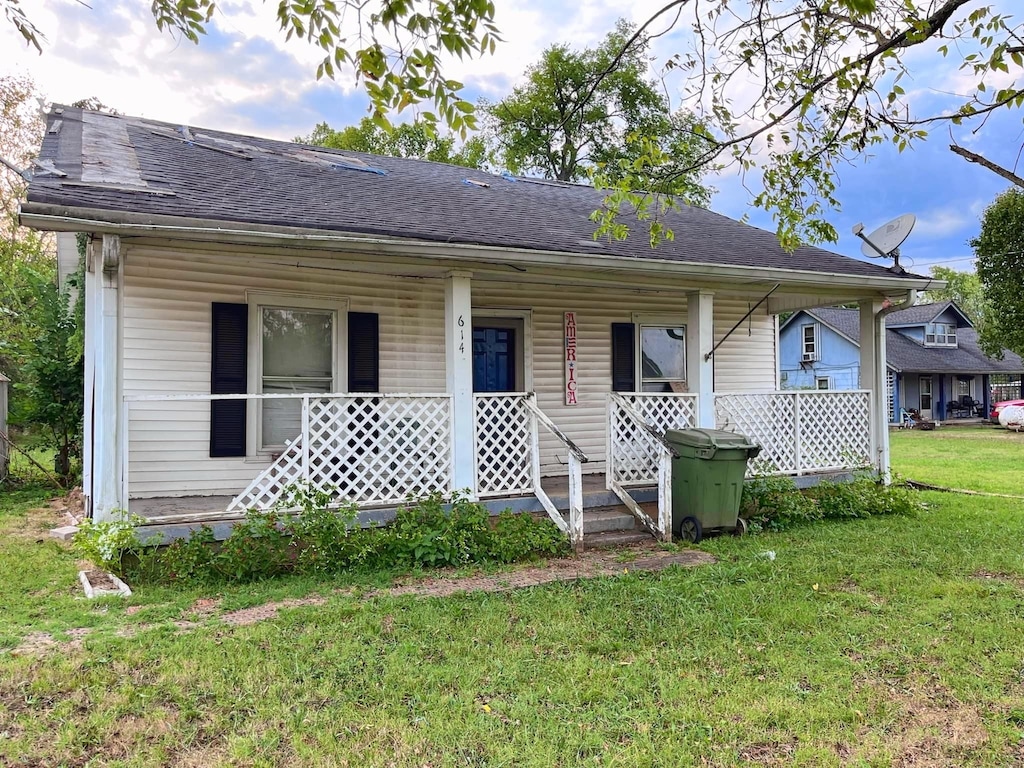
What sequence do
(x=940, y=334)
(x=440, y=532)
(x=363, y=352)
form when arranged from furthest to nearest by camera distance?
1. (x=940, y=334)
2. (x=363, y=352)
3. (x=440, y=532)

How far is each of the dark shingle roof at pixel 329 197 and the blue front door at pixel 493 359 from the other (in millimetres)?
1509

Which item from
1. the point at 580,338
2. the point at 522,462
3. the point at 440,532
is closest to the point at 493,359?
the point at 580,338

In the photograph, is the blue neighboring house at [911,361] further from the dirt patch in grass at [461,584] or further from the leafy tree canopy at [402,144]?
the dirt patch in grass at [461,584]

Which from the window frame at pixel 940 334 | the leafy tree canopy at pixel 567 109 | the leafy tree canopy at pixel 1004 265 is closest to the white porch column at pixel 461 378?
the leafy tree canopy at pixel 567 109

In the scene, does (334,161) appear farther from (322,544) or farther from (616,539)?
(616,539)

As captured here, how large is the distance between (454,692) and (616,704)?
826 millimetres

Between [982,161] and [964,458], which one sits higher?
[982,161]

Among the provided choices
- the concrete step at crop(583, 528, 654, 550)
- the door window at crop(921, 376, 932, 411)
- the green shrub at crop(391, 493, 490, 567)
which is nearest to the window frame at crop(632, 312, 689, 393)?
the concrete step at crop(583, 528, 654, 550)

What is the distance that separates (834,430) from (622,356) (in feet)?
9.51

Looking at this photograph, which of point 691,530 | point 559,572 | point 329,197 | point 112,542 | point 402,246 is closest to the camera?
point 112,542

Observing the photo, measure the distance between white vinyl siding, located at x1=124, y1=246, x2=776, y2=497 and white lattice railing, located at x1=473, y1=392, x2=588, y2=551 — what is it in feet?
4.62

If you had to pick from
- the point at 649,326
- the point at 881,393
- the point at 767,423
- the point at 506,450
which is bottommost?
the point at 506,450

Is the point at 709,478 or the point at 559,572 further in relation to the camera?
the point at 709,478

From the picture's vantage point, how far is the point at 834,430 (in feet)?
28.8
